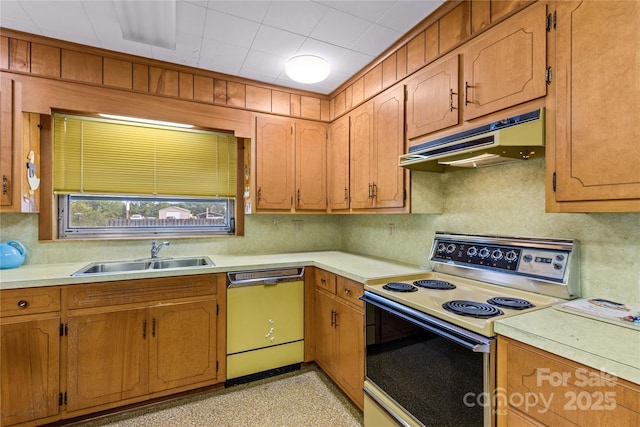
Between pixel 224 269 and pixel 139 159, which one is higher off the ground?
pixel 139 159

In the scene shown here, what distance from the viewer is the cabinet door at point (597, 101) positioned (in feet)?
3.35

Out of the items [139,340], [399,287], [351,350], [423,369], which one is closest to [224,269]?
[139,340]

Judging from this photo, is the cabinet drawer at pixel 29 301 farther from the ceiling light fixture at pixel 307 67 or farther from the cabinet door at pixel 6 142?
the ceiling light fixture at pixel 307 67

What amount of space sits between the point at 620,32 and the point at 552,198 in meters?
0.61

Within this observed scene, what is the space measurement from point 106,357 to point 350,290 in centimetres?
163

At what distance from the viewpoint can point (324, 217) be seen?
337 cm

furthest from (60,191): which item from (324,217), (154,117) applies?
(324,217)

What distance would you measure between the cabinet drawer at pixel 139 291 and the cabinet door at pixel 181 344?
0.27ft

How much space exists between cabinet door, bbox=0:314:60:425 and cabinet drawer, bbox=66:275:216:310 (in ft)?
0.54

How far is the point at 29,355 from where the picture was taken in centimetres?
176

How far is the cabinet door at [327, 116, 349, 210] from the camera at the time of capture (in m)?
2.74

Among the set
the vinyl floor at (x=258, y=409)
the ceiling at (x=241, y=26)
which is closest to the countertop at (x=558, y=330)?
the vinyl floor at (x=258, y=409)

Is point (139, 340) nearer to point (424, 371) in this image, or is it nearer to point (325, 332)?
point (325, 332)

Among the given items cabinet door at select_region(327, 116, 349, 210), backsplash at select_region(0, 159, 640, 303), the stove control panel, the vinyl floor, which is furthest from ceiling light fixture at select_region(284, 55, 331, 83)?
the vinyl floor
